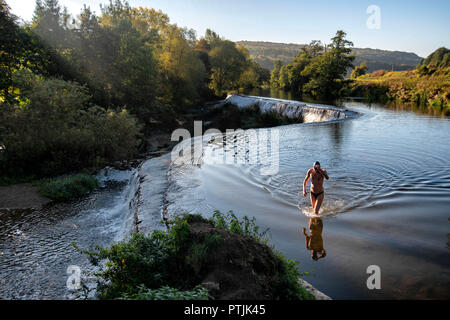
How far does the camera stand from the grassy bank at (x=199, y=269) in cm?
420

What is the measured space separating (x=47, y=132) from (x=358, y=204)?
14.7 m

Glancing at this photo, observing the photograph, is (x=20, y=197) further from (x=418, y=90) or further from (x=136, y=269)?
(x=418, y=90)

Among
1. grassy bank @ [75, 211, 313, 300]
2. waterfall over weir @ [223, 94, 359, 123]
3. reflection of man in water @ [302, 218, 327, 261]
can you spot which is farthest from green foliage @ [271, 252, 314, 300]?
waterfall over weir @ [223, 94, 359, 123]

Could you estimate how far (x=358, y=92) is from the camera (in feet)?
177

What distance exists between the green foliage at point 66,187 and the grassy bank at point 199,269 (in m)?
7.95

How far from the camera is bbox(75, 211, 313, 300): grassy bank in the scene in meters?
4.20

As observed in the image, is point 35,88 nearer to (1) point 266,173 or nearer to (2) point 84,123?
(2) point 84,123

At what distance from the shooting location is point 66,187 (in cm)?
1209

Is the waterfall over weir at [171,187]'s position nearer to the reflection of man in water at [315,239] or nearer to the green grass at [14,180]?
the reflection of man in water at [315,239]

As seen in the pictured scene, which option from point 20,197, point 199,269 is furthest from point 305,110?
point 199,269

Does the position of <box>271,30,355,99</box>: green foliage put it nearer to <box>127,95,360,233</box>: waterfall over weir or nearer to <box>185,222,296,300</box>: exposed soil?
<box>127,95,360,233</box>: waterfall over weir

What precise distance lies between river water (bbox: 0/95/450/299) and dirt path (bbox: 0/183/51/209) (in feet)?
2.36
